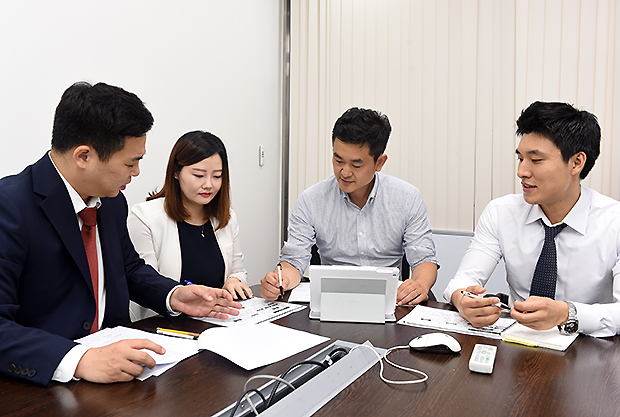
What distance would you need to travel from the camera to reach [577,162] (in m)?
1.81

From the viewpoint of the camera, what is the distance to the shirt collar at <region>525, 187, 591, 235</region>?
176 centimetres

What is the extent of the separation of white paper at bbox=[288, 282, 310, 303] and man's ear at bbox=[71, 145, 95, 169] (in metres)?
0.88

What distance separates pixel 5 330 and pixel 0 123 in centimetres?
135

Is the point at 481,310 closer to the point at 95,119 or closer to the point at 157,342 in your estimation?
the point at 157,342

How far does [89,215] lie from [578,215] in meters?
1.74

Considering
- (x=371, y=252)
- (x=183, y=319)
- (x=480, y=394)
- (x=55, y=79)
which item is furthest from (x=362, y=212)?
(x=55, y=79)

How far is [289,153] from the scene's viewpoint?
416 cm

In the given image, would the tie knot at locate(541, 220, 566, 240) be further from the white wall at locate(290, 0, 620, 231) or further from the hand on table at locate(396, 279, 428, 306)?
the white wall at locate(290, 0, 620, 231)

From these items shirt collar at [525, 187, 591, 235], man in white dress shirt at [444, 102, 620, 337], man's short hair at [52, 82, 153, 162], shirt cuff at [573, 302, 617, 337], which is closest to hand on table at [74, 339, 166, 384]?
man's short hair at [52, 82, 153, 162]

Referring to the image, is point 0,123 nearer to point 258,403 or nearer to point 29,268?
point 29,268

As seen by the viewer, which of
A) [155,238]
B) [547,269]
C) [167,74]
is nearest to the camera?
[547,269]

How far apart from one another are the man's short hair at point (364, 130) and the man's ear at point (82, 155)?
4.02 ft

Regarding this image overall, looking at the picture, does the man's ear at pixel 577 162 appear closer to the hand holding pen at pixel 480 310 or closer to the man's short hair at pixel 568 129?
the man's short hair at pixel 568 129

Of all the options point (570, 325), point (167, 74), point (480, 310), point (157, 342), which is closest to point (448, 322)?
point (480, 310)
